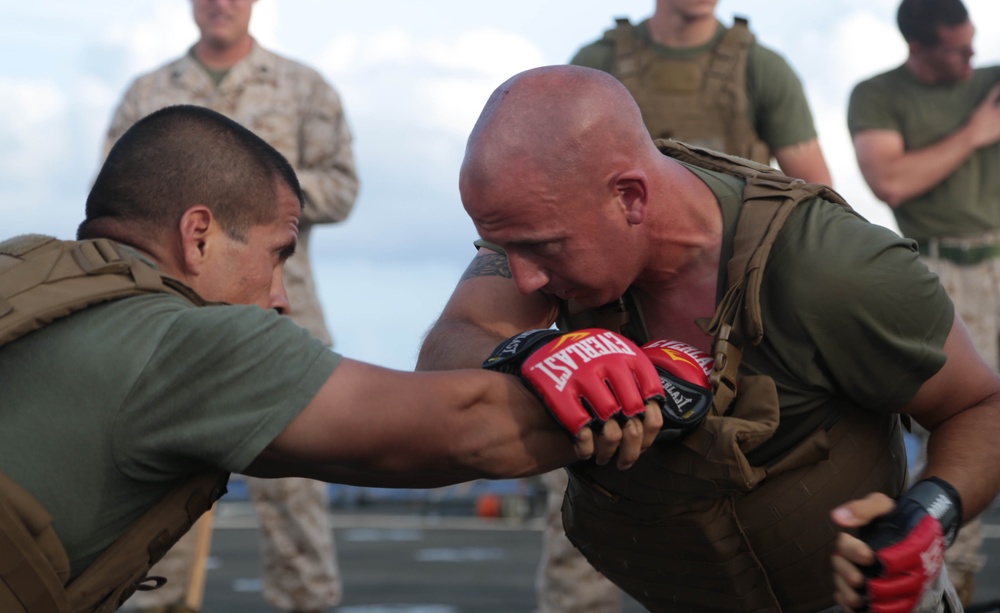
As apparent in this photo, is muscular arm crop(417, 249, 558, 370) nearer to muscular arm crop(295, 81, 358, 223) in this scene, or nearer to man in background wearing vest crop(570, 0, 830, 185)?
man in background wearing vest crop(570, 0, 830, 185)

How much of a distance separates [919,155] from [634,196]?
3389 millimetres

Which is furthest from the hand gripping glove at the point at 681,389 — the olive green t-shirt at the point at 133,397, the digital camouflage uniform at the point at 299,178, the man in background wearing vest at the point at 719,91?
the digital camouflage uniform at the point at 299,178

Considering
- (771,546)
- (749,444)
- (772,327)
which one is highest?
(772,327)

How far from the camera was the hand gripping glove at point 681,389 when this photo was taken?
286cm

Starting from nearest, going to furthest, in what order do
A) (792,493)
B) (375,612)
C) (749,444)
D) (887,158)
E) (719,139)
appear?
(749,444)
(792,493)
(719,139)
(887,158)
(375,612)

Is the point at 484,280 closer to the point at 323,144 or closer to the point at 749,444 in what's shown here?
the point at 749,444

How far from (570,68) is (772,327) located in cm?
76

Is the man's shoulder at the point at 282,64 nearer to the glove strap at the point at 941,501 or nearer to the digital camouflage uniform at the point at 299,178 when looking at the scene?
the digital camouflage uniform at the point at 299,178

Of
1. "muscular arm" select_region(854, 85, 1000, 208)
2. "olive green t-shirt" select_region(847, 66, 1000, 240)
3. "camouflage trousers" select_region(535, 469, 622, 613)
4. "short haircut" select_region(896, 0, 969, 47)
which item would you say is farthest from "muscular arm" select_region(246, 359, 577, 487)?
"short haircut" select_region(896, 0, 969, 47)

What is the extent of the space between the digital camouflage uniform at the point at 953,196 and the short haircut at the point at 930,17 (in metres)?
0.19

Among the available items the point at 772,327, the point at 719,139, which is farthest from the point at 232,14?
the point at 772,327

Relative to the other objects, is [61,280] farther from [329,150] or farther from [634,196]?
[329,150]

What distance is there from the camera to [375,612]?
7832 mm

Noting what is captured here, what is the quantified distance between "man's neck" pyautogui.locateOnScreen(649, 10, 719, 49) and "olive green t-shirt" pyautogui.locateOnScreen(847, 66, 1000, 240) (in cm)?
96
